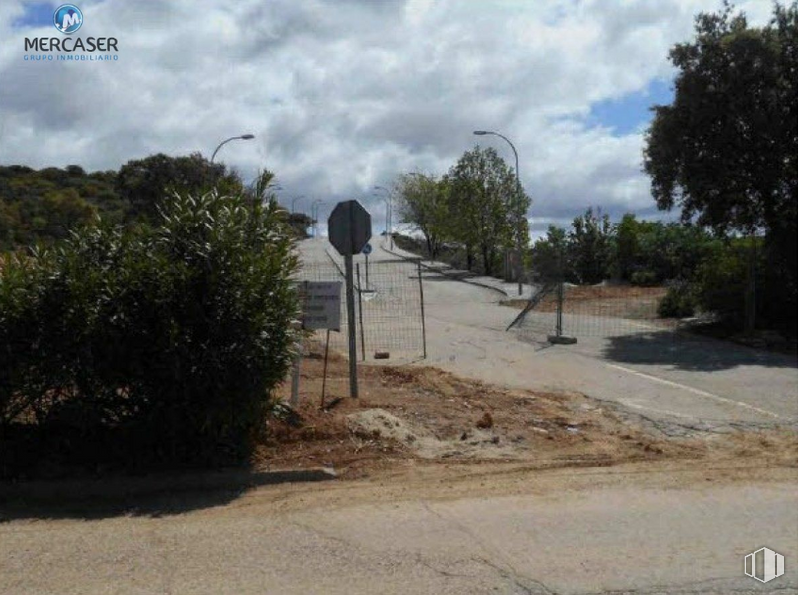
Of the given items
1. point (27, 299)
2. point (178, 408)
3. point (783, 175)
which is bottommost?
point (178, 408)

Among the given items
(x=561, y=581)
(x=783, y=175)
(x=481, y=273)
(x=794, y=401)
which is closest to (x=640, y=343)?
(x=783, y=175)

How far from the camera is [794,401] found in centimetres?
1275

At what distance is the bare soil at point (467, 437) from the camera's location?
29.1 feet

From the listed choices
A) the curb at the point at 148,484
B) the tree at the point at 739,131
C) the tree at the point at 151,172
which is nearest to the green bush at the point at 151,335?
the curb at the point at 148,484

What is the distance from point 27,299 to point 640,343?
1548 cm

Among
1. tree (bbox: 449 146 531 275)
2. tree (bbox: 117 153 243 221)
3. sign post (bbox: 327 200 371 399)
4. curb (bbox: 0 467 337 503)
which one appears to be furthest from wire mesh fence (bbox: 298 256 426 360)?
tree (bbox: 449 146 531 275)

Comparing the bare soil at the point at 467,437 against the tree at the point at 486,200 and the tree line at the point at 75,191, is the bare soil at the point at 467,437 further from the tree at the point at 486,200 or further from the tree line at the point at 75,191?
the tree at the point at 486,200

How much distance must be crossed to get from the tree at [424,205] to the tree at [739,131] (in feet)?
170

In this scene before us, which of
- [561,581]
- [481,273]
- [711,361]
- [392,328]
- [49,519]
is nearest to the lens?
[561,581]

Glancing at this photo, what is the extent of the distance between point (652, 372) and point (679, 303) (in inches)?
465

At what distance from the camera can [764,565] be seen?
19.6 feet

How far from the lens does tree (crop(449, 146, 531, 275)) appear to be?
61531 millimetres

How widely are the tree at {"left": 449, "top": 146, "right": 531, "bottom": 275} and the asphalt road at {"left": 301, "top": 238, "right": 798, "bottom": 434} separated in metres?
37.7

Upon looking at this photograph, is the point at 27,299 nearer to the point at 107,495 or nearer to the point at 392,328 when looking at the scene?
the point at 107,495
